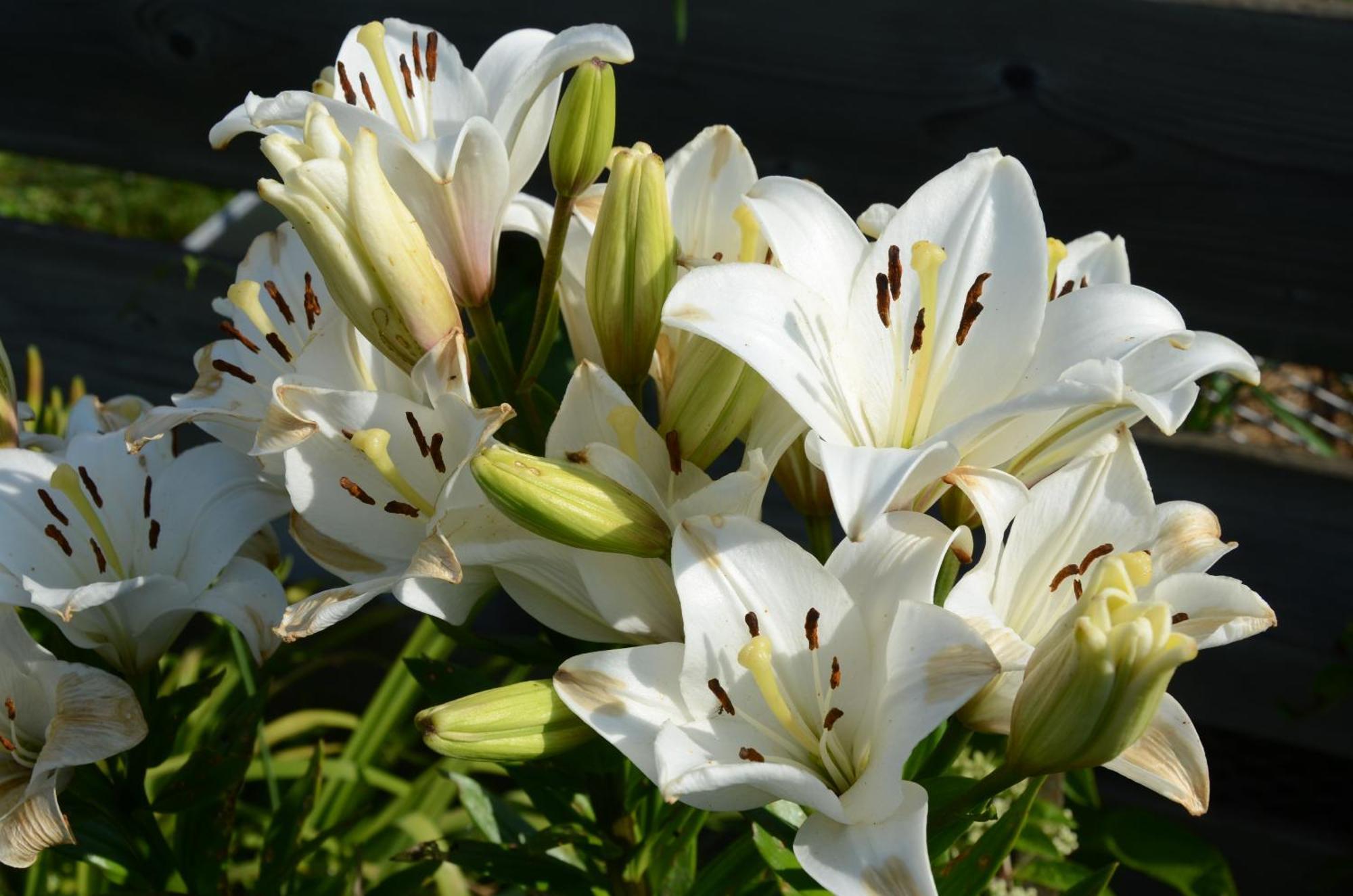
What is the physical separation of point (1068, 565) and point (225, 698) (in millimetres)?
971

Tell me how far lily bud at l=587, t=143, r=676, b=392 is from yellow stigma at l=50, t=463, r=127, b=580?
261 millimetres

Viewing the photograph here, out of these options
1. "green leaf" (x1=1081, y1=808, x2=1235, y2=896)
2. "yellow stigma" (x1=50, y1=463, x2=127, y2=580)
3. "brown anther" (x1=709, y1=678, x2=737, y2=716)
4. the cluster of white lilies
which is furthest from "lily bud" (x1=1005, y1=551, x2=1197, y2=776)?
"green leaf" (x1=1081, y1=808, x2=1235, y2=896)

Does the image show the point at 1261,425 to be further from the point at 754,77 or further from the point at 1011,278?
the point at 1011,278

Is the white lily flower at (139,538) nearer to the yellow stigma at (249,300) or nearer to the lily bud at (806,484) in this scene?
the yellow stigma at (249,300)

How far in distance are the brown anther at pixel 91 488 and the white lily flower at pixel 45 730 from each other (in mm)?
63

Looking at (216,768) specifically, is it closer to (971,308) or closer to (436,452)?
(436,452)

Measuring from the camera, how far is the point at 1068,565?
499 millimetres

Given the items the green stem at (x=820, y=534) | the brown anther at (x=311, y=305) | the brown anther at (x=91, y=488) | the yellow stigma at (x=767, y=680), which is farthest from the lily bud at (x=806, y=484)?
the brown anther at (x=91, y=488)

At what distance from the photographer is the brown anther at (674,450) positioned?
51 centimetres

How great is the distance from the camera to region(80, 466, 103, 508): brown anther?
605 mm

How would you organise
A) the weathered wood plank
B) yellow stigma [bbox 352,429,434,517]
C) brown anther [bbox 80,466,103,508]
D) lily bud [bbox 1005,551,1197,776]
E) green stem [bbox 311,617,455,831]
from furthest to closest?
green stem [bbox 311,617,455,831] < the weathered wood plank < brown anther [bbox 80,466,103,508] < yellow stigma [bbox 352,429,434,517] < lily bud [bbox 1005,551,1197,776]

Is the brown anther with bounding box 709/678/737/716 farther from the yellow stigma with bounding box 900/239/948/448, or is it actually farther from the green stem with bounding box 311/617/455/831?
the green stem with bounding box 311/617/455/831

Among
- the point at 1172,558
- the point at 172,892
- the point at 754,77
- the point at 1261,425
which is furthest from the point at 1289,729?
the point at 172,892

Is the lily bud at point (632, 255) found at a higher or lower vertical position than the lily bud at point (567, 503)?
higher
